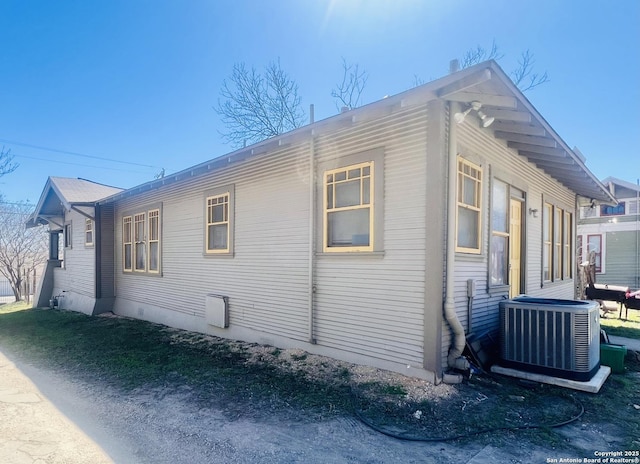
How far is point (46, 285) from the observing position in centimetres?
1410

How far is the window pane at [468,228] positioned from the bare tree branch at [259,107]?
12.3 meters

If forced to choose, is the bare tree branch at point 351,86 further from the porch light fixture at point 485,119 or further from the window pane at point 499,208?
the porch light fixture at point 485,119

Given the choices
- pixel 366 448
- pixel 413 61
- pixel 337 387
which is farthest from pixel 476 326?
pixel 413 61

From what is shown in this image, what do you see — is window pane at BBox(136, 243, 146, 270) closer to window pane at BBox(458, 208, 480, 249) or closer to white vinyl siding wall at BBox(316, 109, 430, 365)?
white vinyl siding wall at BBox(316, 109, 430, 365)

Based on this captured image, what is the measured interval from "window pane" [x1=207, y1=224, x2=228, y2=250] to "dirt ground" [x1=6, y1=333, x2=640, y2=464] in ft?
11.3

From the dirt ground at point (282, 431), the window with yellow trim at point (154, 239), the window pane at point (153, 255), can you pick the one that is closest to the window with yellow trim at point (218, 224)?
the window with yellow trim at point (154, 239)

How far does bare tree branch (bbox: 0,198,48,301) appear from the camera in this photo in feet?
65.0

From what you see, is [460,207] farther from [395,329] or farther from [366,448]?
Result: [366,448]

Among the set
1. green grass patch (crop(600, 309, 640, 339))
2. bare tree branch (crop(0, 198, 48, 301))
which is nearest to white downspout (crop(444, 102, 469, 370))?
green grass patch (crop(600, 309, 640, 339))

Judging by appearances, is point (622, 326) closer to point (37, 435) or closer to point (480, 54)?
point (37, 435)

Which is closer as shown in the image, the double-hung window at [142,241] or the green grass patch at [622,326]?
the green grass patch at [622,326]

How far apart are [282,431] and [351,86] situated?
48.5 ft

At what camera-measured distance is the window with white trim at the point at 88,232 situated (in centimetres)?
1145

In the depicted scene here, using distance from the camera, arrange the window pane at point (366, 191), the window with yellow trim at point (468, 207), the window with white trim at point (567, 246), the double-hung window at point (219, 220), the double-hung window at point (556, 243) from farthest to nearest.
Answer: the window with white trim at point (567, 246)
the double-hung window at point (556, 243)
the double-hung window at point (219, 220)
the window pane at point (366, 191)
the window with yellow trim at point (468, 207)
